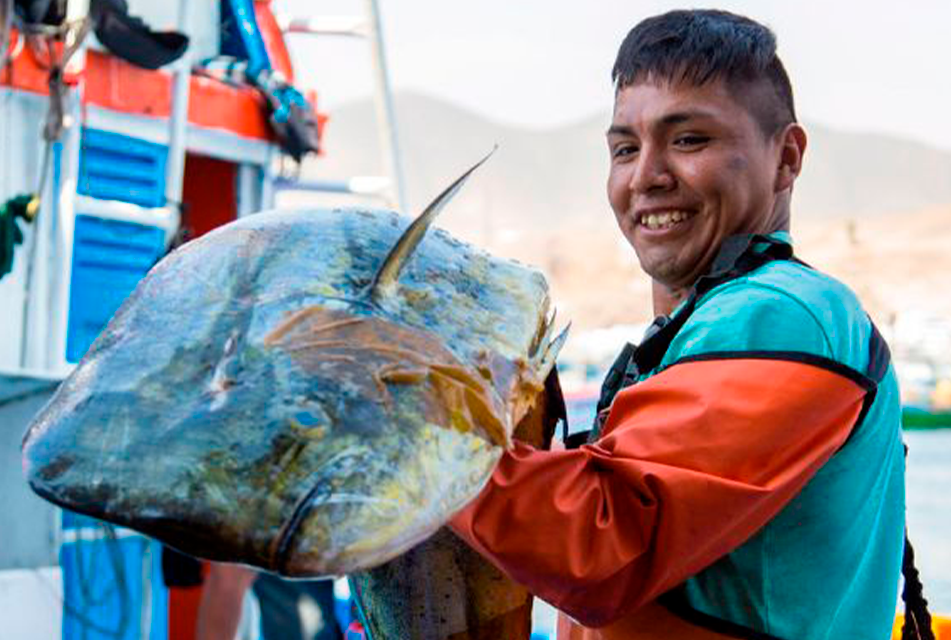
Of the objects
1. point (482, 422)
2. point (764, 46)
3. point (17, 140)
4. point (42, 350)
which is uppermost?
point (764, 46)

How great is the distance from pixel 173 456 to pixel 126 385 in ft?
0.44

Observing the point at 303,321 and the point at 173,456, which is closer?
the point at 173,456

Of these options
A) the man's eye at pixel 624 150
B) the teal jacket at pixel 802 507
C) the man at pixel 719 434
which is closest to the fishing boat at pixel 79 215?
the man's eye at pixel 624 150

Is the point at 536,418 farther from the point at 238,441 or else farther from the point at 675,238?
the point at 238,441

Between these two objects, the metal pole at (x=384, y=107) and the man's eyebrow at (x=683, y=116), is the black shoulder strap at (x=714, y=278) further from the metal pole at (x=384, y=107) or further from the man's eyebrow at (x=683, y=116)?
the metal pole at (x=384, y=107)

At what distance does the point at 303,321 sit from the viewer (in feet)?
4.25

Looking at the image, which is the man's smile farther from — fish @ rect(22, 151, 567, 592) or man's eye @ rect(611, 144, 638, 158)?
fish @ rect(22, 151, 567, 592)

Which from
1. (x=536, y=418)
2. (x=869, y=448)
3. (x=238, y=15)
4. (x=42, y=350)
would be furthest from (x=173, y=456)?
(x=238, y=15)

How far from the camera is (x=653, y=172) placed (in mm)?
2027

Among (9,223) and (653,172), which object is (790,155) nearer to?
(653,172)

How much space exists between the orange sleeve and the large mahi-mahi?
12 centimetres

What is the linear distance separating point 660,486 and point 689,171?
0.66m

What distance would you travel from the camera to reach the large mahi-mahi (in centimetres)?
115

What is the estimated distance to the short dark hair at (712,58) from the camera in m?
2.00
